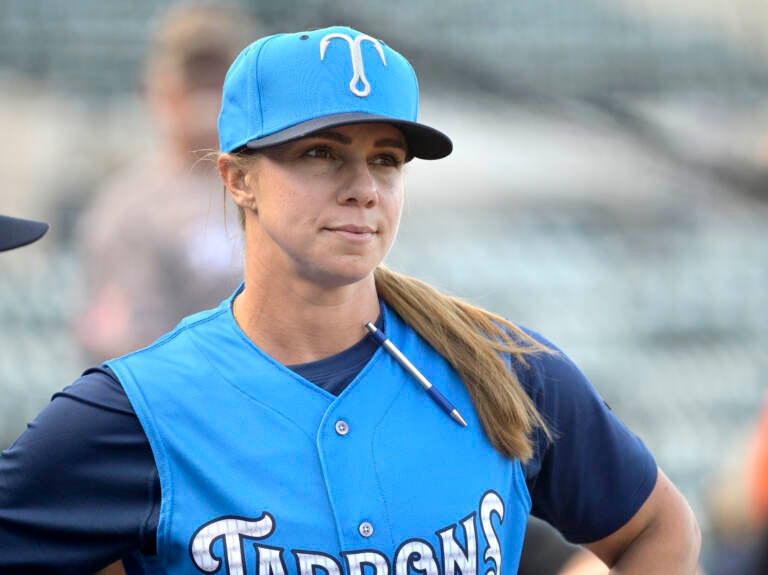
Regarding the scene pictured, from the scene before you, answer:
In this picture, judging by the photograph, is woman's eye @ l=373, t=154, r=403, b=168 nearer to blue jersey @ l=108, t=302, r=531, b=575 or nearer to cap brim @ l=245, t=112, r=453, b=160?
cap brim @ l=245, t=112, r=453, b=160

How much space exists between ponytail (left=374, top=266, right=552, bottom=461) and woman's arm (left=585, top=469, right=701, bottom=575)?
262 millimetres

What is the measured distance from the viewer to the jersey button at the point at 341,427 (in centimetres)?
190

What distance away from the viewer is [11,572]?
1.85 metres

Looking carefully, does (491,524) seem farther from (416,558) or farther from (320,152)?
(320,152)

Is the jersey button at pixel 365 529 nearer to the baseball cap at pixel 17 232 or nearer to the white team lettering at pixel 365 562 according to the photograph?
the white team lettering at pixel 365 562

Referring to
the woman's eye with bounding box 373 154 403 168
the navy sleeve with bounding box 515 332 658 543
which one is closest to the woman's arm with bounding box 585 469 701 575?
the navy sleeve with bounding box 515 332 658 543

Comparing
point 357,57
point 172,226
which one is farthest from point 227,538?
point 172,226

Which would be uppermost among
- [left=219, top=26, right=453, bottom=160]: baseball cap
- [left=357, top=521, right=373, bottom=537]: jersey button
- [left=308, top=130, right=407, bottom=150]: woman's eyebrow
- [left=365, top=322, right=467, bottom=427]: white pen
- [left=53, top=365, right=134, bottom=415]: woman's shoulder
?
[left=219, top=26, right=453, bottom=160]: baseball cap

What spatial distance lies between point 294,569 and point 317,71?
0.75 m

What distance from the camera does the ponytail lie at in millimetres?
1991

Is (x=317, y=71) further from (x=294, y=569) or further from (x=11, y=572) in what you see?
(x=11, y=572)

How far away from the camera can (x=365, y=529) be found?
6.03 feet

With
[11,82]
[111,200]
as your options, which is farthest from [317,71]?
[11,82]

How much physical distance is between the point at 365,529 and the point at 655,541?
59 centimetres
